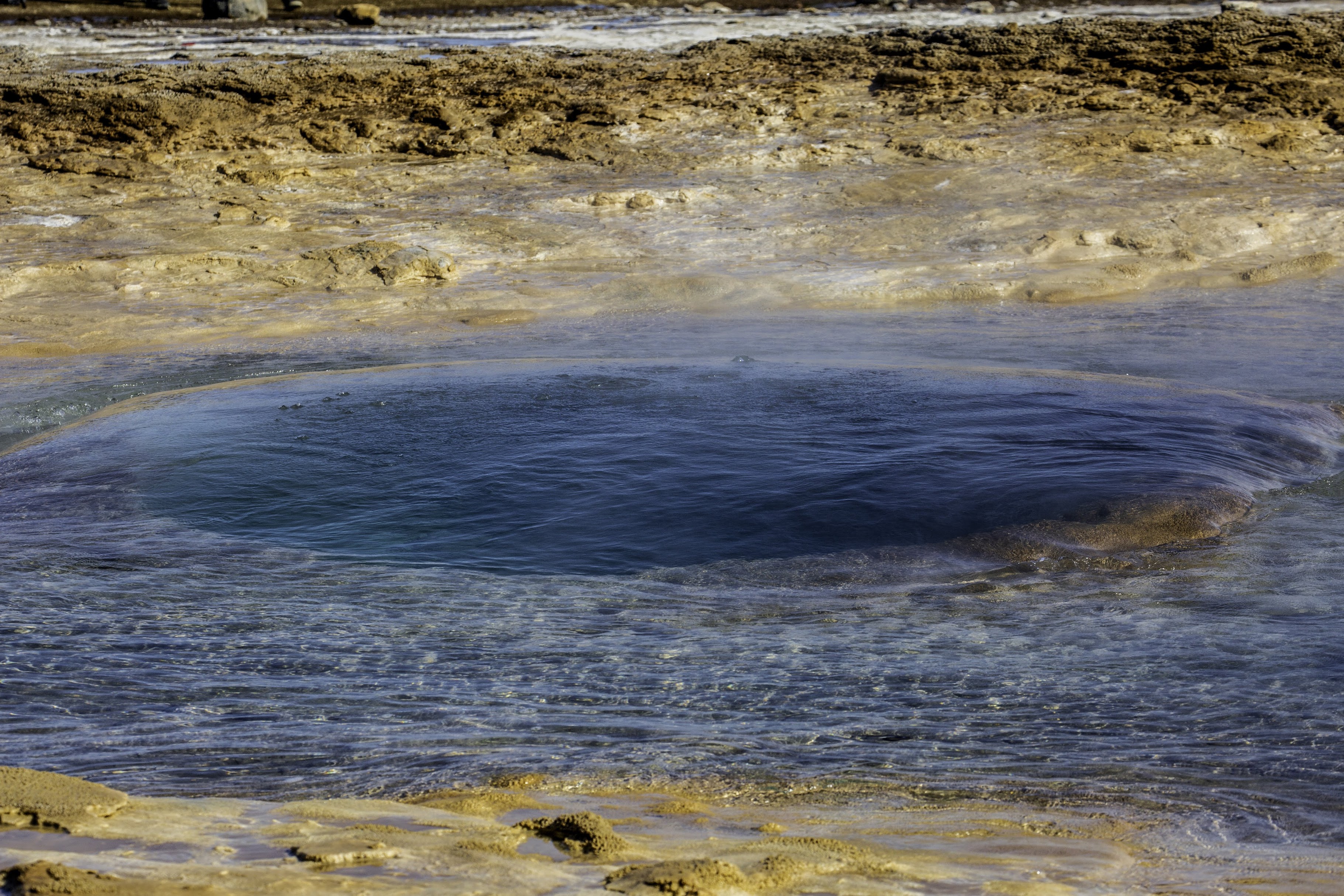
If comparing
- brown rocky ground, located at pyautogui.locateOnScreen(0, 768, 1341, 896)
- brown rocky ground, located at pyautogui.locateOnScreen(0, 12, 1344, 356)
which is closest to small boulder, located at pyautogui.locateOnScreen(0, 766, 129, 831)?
brown rocky ground, located at pyautogui.locateOnScreen(0, 768, 1341, 896)

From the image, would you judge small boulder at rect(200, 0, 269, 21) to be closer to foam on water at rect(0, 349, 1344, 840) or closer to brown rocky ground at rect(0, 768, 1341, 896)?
foam on water at rect(0, 349, 1344, 840)

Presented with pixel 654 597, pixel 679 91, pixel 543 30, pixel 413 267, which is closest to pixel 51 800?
pixel 654 597

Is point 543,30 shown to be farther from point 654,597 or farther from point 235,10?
point 654,597

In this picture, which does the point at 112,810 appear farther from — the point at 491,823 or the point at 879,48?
the point at 879,48

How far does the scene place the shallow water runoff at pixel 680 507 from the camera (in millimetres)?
2480

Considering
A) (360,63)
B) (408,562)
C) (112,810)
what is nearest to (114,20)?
(360,63)

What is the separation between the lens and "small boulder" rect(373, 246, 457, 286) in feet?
29.1

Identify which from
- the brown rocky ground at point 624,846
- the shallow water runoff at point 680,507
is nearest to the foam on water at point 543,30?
the shallow water runoff at point 680,507

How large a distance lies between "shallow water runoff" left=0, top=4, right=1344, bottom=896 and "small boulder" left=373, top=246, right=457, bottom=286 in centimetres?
3

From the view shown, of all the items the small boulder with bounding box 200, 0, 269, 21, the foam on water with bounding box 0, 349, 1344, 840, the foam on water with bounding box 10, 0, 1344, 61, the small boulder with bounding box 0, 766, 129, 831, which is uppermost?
the small boulder with bounding box 200, 0, 269, 21

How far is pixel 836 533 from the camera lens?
4641 millimetres

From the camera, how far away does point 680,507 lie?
15.8ft

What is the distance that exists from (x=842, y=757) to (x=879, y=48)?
36.9 feet

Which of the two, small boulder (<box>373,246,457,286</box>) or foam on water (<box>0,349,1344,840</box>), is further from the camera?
small boulder (<box>373,246,457,286</box>)
